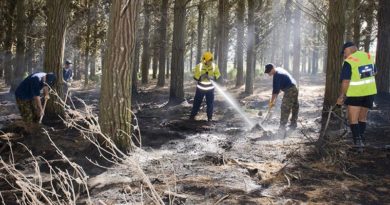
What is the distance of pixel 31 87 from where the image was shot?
824 cm

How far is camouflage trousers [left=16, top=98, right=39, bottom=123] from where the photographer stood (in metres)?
8.45

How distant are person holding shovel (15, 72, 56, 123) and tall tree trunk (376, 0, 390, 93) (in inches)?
406

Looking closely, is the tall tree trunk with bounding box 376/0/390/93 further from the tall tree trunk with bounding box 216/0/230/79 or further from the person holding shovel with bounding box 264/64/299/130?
the tall tree trunk with bounding box 216/0/230/79

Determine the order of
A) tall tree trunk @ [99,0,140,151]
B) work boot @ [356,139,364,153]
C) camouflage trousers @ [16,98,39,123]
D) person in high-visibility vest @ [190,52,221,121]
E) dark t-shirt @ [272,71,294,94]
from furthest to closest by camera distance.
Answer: person in high-visibility vest @ [190,52,221,121] → dark t-shirt @ [272,71,294,94] → camouflage trousers @ [16,98,39,123] → work boot @ [356,139,364,153] → tall tree trunk @ [99,0,140,151]

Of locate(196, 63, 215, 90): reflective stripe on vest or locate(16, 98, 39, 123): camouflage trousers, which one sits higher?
locate(196, 63, 215, 90): reflective stripe on vest

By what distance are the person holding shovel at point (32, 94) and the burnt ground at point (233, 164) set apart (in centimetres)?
51

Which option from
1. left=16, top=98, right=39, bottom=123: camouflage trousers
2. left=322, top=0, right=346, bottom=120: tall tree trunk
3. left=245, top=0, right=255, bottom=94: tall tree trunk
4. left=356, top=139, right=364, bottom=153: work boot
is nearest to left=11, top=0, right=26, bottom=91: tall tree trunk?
left=245, top=0, right=255, bottom=94: tall tree trunk

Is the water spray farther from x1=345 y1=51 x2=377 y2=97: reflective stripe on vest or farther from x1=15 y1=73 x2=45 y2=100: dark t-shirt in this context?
x1=15 y1=73 x2=45 y2=100: dark t-shirt

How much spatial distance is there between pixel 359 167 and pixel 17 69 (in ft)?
51.9

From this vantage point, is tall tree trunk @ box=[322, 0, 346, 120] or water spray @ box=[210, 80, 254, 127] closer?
tall tree trunk @ box=[322, 0, 346, 120]

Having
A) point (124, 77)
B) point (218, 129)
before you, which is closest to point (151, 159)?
point (124, 77)

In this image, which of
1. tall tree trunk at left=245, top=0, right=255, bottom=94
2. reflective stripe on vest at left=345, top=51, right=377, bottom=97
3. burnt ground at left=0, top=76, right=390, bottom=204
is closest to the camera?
burnt ground at left=0, top=76, right=390, bottom=204

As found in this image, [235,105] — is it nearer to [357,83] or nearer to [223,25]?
[223,25]

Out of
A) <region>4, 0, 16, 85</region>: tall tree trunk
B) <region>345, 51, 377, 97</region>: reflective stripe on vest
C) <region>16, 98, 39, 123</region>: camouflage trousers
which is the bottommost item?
<region>16, 98, 39, 123</region>: camouflage trousers
